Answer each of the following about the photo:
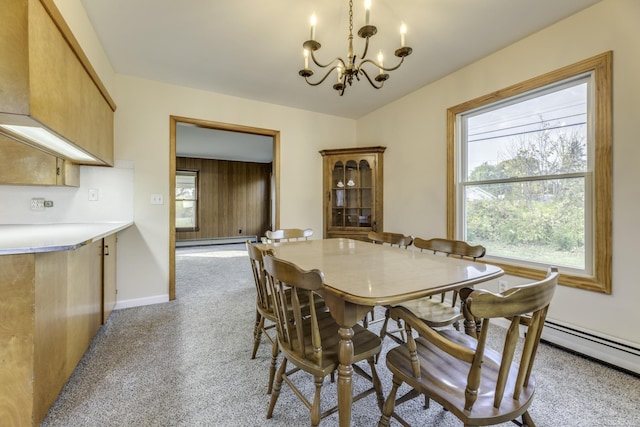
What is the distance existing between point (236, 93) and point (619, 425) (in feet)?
13.4

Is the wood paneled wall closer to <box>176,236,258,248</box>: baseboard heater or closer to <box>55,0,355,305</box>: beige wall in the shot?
<box>176,236,258,248</box>: baseboard heater

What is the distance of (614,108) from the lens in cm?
180

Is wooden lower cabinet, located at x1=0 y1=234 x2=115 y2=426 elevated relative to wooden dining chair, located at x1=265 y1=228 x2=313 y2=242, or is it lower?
lower

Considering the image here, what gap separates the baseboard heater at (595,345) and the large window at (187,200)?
733 cm

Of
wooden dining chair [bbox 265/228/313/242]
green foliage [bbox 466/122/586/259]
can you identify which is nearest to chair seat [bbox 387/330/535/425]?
green foliage [bbox 466/122/586/259]

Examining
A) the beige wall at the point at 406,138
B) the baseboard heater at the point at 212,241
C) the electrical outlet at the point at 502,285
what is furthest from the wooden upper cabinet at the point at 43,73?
the baseboard heater at the point at 212,241

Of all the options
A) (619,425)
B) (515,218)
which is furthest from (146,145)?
(619,425)

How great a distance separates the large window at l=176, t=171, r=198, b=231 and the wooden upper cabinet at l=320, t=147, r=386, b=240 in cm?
482

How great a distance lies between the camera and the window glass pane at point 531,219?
2051 millimetres

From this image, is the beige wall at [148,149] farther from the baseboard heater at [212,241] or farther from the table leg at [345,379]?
the baseboard heater at [212,241]

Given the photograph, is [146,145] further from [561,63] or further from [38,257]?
[561,63]

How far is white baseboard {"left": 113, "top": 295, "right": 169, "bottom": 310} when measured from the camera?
110 inches

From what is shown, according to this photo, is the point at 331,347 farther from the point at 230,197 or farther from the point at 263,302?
the point at 230,197

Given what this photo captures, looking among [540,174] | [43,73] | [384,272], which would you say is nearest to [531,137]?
[540,174]
